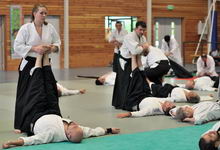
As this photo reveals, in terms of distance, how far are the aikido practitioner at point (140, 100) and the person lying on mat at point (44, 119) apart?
1.45 metres

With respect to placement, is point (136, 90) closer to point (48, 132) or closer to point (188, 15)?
point (48, 132)

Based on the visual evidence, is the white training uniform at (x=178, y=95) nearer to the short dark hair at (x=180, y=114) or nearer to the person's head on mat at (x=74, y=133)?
the short dark hair at (x=180, y=114)

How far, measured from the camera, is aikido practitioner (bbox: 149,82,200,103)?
8.70m

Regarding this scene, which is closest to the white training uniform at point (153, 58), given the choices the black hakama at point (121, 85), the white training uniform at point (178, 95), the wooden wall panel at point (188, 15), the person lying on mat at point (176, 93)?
the person lying on mat at point (176, 93)

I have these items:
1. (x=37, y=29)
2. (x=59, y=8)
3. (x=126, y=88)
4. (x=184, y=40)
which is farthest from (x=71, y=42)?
(x=37, y=29)

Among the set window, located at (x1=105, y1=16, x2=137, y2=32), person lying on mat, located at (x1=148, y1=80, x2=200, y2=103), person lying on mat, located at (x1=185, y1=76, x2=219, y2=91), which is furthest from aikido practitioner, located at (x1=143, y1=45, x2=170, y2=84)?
window, located at (x1=105, y1=16, x2=137, y2=32)

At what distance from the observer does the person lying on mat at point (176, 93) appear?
8.70 metres

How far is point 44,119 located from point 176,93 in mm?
4010

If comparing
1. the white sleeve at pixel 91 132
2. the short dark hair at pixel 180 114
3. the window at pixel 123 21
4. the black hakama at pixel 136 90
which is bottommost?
the white sleeve at pixel 91 132

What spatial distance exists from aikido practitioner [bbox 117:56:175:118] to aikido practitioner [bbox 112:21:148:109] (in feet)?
0.50

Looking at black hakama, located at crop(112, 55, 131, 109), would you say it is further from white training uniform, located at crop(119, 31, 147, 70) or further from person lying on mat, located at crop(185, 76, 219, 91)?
person lying on mat, located at crop(185, 76, 219, 91)

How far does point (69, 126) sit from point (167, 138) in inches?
50.8

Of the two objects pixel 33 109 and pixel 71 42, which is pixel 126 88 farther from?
pixel 71 42

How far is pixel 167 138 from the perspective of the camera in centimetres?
573
